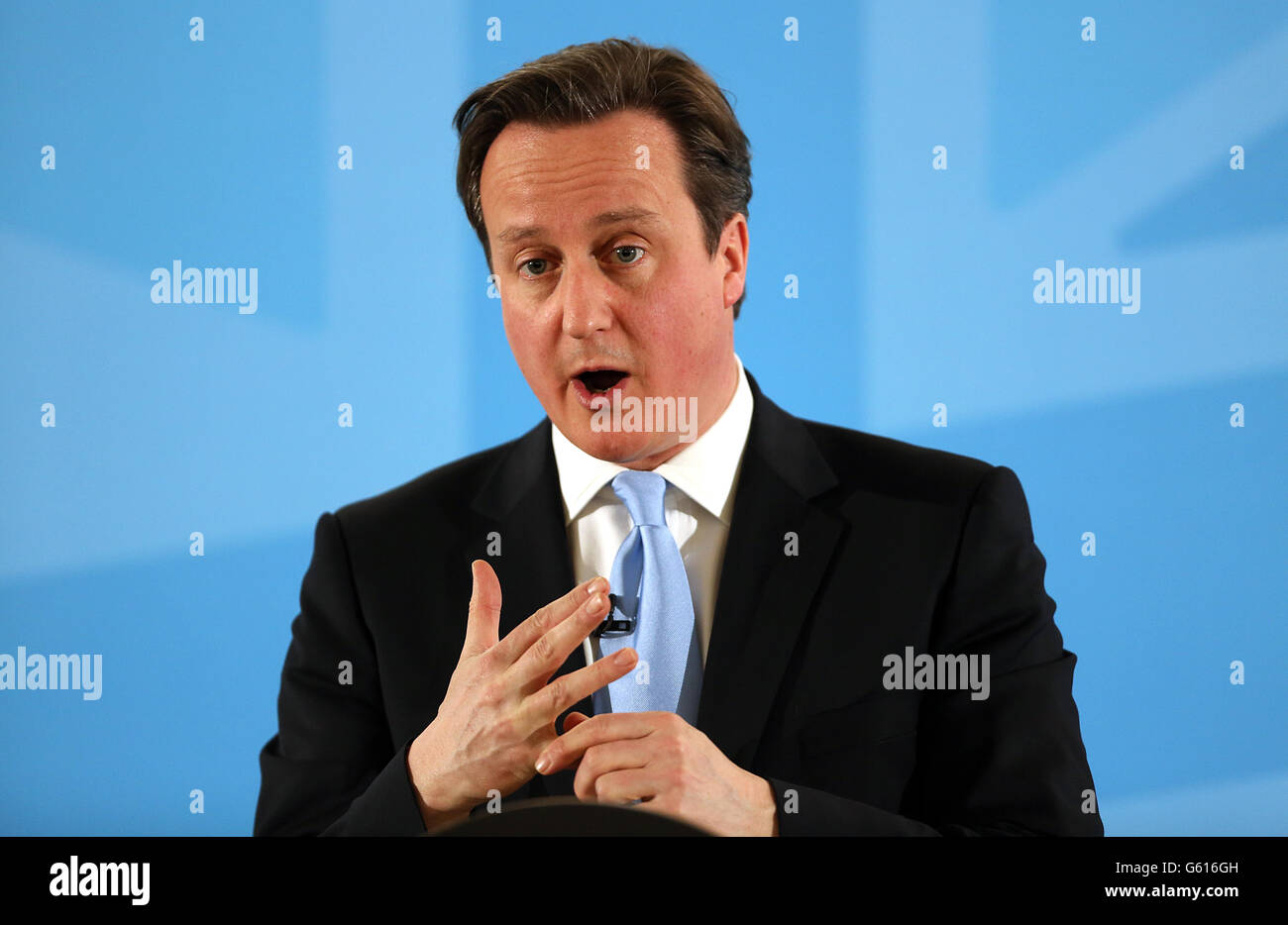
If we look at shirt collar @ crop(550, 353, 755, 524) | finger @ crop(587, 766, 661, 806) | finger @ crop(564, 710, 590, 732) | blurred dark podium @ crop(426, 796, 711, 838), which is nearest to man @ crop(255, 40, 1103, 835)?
shirt collar @ crop(550, 353, 755, 524)

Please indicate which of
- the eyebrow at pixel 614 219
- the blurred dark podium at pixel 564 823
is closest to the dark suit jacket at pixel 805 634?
the eyebrow at pixel 614 219

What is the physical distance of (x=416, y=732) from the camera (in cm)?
180

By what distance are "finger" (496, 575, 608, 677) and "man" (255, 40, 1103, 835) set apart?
21cm

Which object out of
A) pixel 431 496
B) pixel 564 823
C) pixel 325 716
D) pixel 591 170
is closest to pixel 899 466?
pixel 591 170

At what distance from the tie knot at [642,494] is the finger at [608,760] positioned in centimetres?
48

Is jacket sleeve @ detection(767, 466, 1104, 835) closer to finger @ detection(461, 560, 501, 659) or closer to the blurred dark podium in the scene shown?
finger @ detection(461, 560, 501, 659)

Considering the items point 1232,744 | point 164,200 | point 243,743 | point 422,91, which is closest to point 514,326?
point 422,91

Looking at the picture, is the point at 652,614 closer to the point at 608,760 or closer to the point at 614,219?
the point at 608,760

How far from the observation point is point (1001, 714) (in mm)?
1741

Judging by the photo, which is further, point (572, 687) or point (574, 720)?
point (574, 720)

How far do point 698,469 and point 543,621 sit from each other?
1.71 feet
